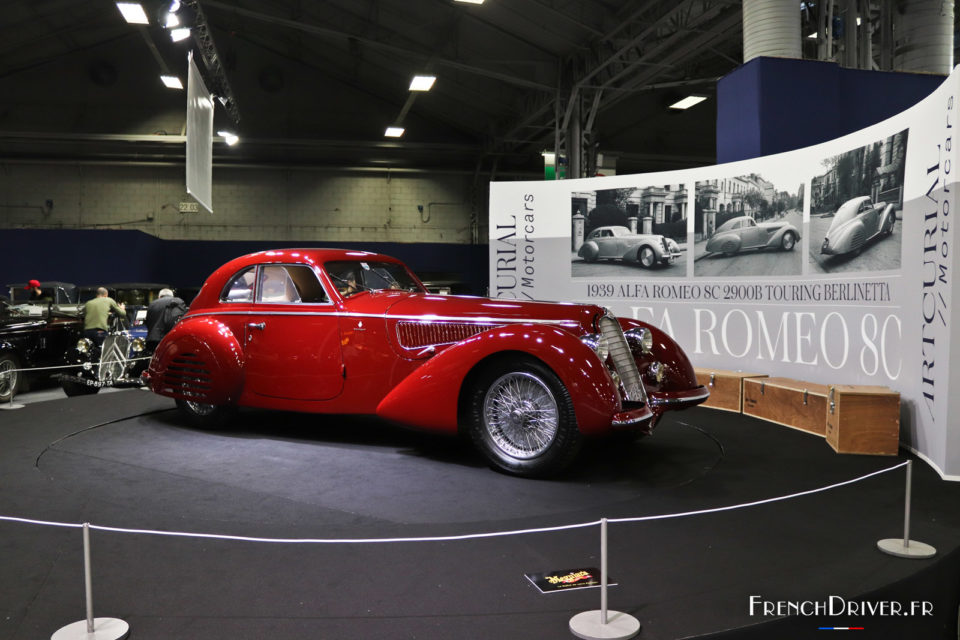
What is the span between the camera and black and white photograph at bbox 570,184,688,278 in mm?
7379

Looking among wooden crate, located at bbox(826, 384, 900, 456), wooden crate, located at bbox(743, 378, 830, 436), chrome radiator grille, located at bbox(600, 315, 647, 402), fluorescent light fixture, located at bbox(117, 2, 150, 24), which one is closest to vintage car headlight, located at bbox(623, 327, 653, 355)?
chrome radiator grille, located at bbox(600, 315, 647, 402)

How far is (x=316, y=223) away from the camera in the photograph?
19703 mm

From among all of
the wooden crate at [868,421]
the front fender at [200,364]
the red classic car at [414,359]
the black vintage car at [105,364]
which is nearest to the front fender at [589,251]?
the red classic car at [414,359]

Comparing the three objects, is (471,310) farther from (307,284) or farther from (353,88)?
(353,88)

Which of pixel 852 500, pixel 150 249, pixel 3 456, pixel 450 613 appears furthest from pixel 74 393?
pixel 150 249

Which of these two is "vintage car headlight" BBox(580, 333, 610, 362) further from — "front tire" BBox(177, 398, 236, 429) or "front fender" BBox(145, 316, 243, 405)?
"front tire" BBox(177, 398, 236, 429)

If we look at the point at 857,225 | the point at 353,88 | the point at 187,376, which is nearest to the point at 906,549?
the point at 857,225

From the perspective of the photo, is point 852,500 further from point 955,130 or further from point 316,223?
point 316,223

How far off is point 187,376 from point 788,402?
4.94 meters

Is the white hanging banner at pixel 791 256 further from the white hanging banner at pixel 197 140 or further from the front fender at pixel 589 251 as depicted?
the white hanging banner at pixel 197 140

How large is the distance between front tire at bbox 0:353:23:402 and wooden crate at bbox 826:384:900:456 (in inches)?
319

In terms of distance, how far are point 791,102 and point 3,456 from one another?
296 inches

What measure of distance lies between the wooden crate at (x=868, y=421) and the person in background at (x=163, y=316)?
7.42 meters

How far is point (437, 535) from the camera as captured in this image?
3076mm
